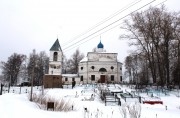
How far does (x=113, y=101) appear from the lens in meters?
27.4

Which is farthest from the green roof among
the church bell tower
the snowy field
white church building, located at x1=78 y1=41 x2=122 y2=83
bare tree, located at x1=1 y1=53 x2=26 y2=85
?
the snowy field

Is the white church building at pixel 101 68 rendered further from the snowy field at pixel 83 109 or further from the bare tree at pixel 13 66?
the bare tree at pixel 13 66

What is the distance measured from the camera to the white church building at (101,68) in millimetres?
54344

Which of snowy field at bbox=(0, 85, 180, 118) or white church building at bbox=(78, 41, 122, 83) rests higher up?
white church building at bbox=(78, 41, 122, 83)

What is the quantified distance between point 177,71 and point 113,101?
51.2 feet

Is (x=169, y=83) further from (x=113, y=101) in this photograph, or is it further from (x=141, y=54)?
(x=113, y=101)

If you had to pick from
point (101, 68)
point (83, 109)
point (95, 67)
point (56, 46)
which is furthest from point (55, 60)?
point (83, 109)

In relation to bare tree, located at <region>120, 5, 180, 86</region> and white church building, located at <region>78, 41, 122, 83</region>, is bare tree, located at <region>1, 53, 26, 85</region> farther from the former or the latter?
bare tree, located at <region>120, 5, 180, 86</region>

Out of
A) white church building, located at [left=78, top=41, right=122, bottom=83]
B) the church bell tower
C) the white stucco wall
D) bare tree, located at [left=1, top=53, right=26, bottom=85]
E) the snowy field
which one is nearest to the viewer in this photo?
the snowy field

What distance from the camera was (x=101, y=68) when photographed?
2152 inches

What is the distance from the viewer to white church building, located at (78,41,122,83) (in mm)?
54344

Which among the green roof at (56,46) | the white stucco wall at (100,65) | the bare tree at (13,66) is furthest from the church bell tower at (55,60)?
the bare tree at (13,66)

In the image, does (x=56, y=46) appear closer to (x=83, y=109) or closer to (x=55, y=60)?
(x=55, y=60)

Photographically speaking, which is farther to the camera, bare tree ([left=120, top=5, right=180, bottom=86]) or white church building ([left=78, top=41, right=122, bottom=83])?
white church building ([left=78, top=41, right=122, bottom=83])
